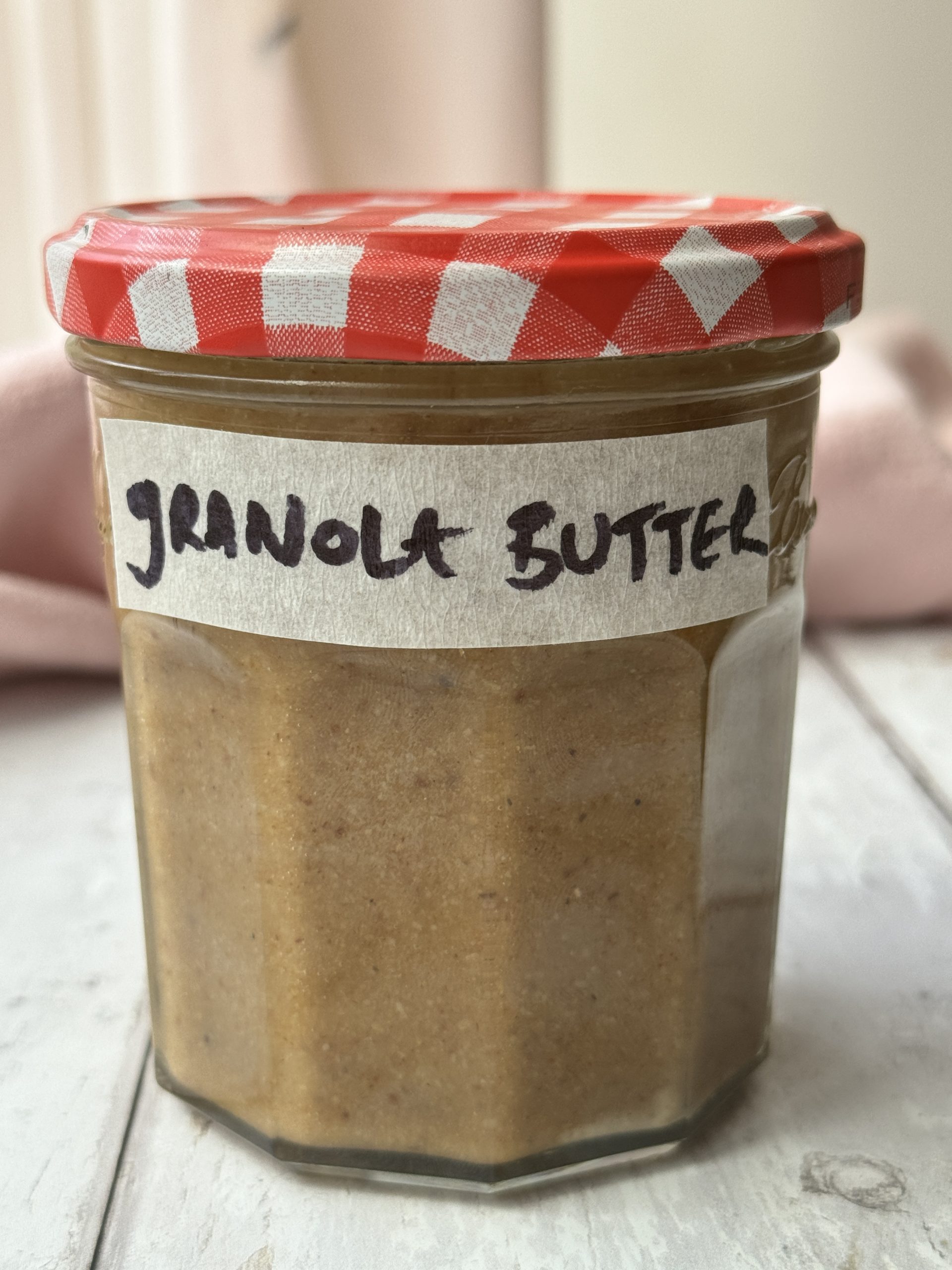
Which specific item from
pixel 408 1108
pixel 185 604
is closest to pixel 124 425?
pixel 185 604

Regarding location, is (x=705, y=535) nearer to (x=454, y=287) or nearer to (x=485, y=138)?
(x=454, y=287)

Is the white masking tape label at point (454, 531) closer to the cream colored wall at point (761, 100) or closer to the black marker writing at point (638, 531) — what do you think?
the black marker writing at point (638, 531)

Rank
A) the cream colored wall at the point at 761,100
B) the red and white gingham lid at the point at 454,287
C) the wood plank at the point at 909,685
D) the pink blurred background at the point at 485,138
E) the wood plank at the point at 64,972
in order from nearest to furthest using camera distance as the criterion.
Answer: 1. the red and white gingham lid at the point at 454,287
2. the wood plank at the point at 64,972
3. the wood plank at the point at 909,685
4. the pink blurred background at the point at 485,138
5. the cream colored wall at the point at 761,100

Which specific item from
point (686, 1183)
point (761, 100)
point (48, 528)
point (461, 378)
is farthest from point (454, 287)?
point (761, 100)

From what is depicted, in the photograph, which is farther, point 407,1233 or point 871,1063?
point 871,1063

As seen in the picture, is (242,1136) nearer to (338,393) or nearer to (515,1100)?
(515,1100)

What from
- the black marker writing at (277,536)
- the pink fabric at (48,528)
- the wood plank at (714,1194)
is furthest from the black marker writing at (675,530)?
the pink fabric at (48,528)
